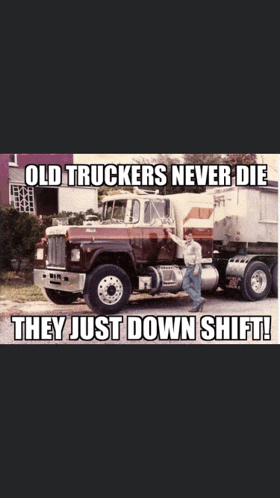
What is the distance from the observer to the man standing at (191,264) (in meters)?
8.86

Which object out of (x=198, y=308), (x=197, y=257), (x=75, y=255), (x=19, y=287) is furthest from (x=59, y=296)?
(x=197, y=257)

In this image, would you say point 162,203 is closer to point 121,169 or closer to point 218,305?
point 121,169

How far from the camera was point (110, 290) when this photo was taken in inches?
336

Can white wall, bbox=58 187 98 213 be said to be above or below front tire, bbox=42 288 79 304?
above

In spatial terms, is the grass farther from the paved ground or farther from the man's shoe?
the man's shoe

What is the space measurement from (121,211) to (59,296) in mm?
1734

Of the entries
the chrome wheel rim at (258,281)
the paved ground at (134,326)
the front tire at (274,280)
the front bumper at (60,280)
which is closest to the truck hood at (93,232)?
the front bumper at (60,280)

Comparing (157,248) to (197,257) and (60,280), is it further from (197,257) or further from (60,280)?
(60,280)

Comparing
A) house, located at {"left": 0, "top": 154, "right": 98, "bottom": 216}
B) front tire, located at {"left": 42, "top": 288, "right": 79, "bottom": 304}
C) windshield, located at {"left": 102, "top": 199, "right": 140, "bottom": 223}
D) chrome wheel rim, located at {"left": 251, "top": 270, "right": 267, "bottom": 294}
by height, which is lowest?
front tire, located at {"left": 42, "top": 288, "right": 79, "bottom": 304}

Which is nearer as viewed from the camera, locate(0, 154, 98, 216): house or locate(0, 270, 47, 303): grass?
locate(0, 154, 98, 216): house

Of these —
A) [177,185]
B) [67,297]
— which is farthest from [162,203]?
[67,297]

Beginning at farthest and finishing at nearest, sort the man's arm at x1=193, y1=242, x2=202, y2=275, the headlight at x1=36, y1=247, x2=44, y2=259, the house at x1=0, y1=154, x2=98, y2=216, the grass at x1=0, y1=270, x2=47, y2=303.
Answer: the man's arm at x1=193, y1=242, x2=202, y2=275 < the headlight at x1=36, y1=247, x2=44, y2=259 < the grass at x1=0, y1=270, x2=47, y2=303 < the house at x1=0, y1=154, x2=98, y2=216

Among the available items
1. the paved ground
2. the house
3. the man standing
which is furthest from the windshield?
the paved ground

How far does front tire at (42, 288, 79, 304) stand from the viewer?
8.71 metres
